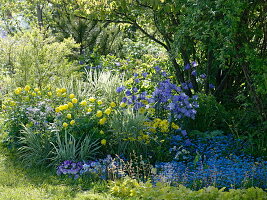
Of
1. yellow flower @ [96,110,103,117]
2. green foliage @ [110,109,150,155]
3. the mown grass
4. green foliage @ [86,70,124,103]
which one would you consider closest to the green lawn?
the mown grass

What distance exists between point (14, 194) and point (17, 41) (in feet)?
13.2

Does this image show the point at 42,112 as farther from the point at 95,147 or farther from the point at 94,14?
the point at 94,14

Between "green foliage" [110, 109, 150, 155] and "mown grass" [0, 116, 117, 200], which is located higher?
"green foliage" [110, 109, 150, 155]

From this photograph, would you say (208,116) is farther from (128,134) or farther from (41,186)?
(41,186)

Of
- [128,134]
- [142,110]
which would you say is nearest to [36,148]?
[128,134]

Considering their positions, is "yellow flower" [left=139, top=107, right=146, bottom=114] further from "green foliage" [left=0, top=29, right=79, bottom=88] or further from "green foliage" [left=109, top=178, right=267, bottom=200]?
"green foliage" [left=0, top=29, right=79, bottom=88]

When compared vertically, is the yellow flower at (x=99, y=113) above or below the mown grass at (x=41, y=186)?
above

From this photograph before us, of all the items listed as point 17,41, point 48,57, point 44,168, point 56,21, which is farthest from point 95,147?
point 56,21

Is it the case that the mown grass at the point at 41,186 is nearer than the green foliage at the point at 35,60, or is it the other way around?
the mown grass at the point at 41,186

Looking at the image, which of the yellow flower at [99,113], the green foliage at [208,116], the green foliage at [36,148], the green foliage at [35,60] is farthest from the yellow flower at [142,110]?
the green foliage at [35,60]

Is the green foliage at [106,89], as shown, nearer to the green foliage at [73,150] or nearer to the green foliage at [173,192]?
the green foliage at [73,150]

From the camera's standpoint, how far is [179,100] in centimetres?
581

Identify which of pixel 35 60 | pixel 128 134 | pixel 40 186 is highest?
pixel 35 60

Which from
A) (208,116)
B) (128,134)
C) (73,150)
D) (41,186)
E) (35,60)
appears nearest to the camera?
(41,186)
